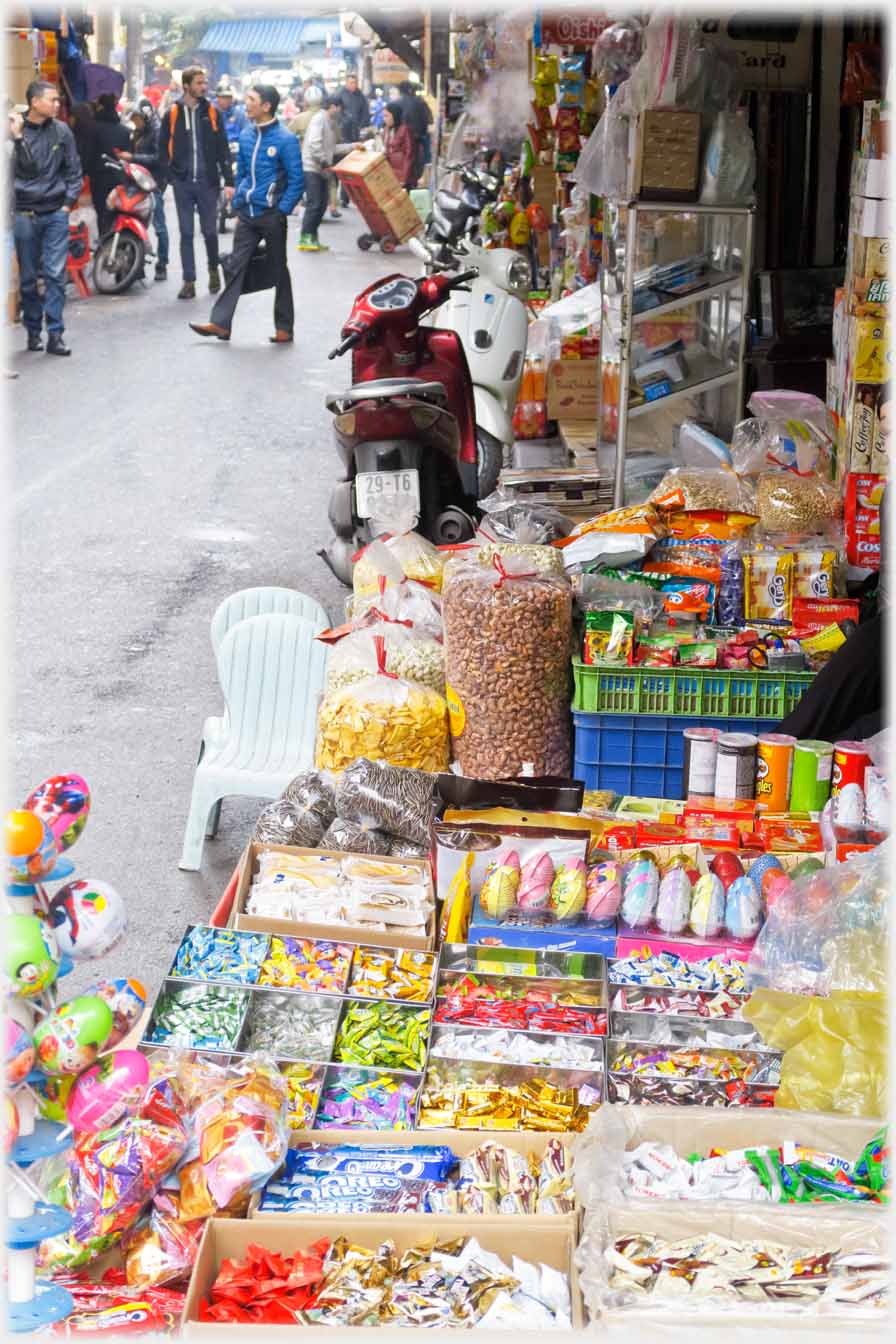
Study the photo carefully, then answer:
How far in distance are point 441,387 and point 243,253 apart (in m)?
7.57

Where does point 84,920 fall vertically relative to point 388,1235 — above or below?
above

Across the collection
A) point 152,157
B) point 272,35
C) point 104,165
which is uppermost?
point 272,35

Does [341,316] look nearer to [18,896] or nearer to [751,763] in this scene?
[751,763]

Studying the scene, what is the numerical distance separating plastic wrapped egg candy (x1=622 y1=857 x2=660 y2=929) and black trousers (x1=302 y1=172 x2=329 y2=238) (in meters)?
17.3

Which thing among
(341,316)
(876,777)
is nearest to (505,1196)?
(876,777)

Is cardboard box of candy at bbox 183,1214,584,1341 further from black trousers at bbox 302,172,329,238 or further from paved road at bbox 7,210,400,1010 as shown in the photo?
black trousers at bbox 302,172,329,238

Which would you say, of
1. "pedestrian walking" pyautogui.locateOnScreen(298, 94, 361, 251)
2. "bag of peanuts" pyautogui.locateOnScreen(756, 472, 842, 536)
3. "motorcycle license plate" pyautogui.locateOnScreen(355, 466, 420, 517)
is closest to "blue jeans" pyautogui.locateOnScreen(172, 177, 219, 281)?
"pedestrian walking" pyautogui.locateOnScreen(298, 94, 361, 251)

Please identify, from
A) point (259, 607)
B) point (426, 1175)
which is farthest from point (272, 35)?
point (426, 1175)

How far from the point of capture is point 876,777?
11.7ft

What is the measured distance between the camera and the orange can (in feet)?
12.3

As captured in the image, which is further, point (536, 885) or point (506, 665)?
point (506, 665)

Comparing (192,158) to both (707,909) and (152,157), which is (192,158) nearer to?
(152,157)

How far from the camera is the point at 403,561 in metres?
4.95

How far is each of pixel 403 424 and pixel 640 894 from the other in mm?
3071
